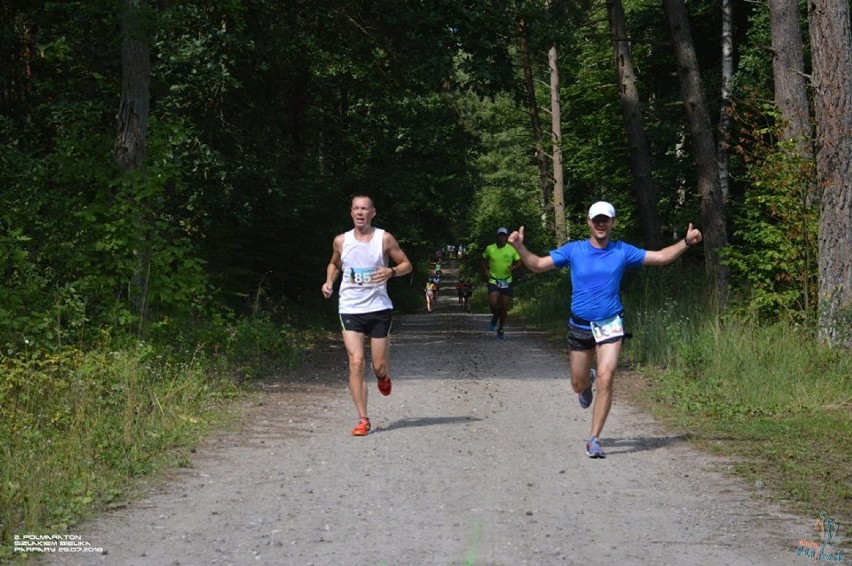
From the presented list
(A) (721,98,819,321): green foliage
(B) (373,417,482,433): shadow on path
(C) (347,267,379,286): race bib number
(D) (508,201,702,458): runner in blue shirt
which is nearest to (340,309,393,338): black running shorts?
(C) (347,267,379,286): race bib number

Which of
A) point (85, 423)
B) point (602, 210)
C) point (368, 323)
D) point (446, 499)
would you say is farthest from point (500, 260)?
point (446, 499)

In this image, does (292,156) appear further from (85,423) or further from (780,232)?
(85,423)

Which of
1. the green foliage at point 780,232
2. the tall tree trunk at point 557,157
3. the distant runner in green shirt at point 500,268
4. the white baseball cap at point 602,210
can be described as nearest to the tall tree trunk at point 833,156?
the green foliage at point 780,232

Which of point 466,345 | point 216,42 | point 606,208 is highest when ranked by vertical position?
point 216,42

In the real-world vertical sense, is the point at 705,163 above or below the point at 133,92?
below

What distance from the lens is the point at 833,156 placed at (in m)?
14.4

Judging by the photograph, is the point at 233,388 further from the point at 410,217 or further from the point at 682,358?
the point at 410,217

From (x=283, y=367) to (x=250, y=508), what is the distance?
9697 millimetres

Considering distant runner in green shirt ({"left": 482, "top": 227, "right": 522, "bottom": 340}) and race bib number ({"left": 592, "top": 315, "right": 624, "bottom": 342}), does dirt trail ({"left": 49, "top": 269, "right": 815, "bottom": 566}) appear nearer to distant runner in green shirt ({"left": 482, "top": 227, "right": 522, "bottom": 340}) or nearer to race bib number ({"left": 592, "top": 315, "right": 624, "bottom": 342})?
race bib number ({"left": 592, "top": 315, "right": 624, "bottom": 342})

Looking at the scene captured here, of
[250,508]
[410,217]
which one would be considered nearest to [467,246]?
[410,217]

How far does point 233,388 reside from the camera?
14.1m

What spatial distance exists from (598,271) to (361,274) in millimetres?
2344

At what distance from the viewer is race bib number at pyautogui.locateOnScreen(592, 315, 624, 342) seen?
1009cm

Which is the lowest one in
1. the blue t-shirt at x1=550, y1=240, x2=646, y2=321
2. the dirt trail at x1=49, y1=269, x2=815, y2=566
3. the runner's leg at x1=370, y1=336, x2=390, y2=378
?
the dirt trail at x1=49, y1=269, x2=815, y2=566
